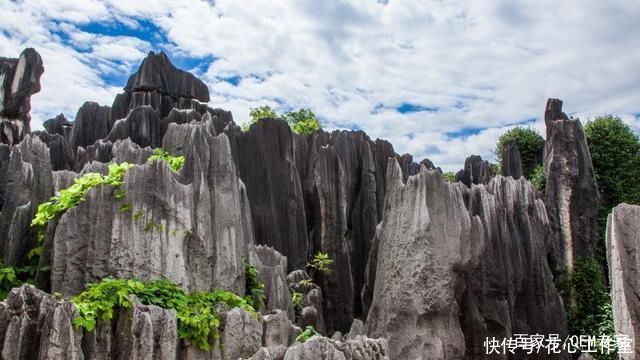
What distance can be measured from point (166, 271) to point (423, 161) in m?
25.9

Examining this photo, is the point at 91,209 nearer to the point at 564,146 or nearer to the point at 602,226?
the point at 564,146

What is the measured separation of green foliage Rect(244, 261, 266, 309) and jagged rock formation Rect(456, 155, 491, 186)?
23.0 m

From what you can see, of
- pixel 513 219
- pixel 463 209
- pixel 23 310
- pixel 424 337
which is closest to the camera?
pixel 23 310

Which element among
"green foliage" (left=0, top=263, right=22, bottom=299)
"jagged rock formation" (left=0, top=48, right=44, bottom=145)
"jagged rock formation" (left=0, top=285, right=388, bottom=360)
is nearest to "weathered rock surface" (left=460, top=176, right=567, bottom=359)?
"jagged rock formation" (left=0, top=285, right=388, bottom=360)

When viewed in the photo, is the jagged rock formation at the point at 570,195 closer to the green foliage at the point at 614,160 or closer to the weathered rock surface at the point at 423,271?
the green foliage at the point at 614,160

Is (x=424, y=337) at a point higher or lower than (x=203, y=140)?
lower

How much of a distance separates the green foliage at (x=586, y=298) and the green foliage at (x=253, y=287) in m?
10.6

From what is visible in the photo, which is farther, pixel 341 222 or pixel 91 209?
pixel 341 222

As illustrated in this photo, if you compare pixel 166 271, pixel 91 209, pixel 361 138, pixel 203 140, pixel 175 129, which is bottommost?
pixel 166 271

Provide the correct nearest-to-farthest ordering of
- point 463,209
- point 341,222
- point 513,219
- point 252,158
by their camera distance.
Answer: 1. point 463,209
2. point 513,219
3. point 252,158
4. point 341,222

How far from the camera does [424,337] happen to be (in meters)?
11.3

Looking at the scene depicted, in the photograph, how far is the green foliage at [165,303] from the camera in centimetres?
697

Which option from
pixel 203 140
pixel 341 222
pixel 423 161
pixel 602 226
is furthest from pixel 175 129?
pixel 423 161

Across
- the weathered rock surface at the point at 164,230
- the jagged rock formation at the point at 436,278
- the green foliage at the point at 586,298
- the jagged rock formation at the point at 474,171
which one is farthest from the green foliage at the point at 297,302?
the jagged rock formation at the point at 474,171
